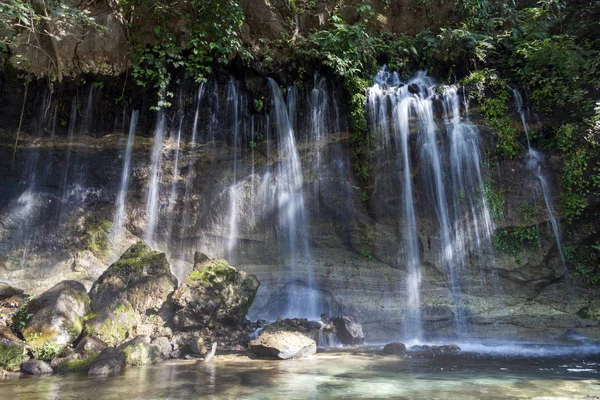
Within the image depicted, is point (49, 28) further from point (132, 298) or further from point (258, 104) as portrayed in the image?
point (132, 298)

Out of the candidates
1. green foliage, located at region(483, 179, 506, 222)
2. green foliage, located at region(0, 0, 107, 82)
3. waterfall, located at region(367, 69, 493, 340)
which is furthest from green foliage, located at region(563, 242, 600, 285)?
green foliage, located at region(0, 0, 107, 82)

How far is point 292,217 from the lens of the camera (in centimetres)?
1149

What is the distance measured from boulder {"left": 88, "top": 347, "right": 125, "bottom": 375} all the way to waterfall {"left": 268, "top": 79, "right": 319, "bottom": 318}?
5.17 metres

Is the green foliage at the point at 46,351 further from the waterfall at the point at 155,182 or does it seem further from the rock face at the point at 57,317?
the waterfall at the point at 155,182

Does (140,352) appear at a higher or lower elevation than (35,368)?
higher

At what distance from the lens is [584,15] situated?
1222cm

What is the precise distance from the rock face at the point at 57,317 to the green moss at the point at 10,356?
0.29 m

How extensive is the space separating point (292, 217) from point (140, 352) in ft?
18.6

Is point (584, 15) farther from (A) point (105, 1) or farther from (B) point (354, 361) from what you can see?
(A) point (105, 1)

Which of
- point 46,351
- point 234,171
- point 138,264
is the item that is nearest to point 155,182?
point 234,171

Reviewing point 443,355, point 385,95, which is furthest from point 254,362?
point 385,95

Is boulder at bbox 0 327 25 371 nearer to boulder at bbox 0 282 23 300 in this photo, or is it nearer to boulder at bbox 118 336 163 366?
boulder at bbox 118 336 163 366

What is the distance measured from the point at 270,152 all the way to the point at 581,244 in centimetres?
811

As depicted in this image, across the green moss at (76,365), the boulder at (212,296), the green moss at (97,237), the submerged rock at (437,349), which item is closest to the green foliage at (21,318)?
the green moss at (76,365)
